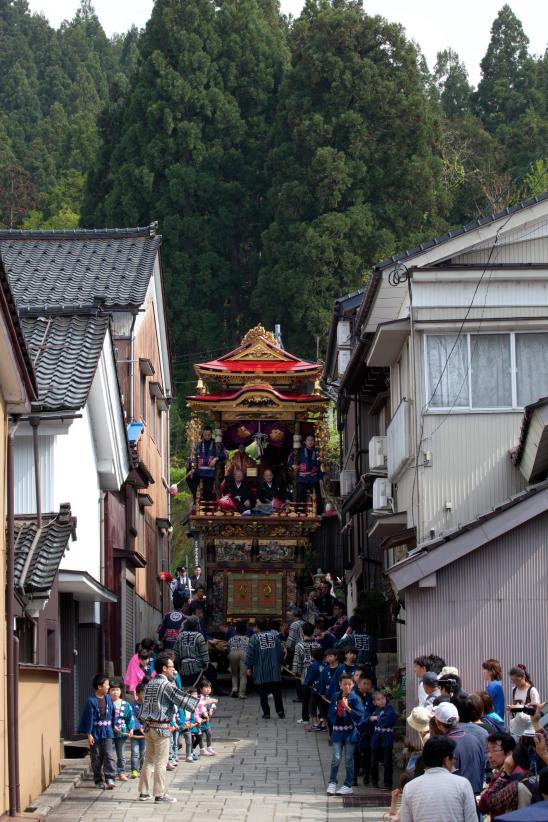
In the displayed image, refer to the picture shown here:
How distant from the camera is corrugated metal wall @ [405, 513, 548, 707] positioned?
17.4 meters

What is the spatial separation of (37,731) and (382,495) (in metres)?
9.19

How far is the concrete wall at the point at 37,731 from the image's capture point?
14.3 m

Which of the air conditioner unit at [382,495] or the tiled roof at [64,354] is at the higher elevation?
the tiled roof at [64,354]

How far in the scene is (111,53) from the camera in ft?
405

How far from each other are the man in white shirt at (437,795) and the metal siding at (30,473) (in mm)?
10471

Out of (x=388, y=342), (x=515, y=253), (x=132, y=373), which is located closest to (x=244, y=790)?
(x=388, y=342)

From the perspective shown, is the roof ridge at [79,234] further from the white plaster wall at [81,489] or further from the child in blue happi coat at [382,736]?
the child in blue happi coat at [382,736]

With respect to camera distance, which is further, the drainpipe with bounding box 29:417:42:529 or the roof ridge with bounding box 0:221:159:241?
the roof ridge with bounding box 0:221:159:241

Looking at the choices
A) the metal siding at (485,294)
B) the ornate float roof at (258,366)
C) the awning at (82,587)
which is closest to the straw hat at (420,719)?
the awning at (82,587)

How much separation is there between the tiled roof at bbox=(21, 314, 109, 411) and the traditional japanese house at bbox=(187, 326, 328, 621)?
1532 cm

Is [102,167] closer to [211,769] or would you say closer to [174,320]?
[174,320]

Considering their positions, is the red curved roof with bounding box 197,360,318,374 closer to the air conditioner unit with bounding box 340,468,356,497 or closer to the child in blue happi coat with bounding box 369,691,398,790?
the air conditioner unit with bounding box 340,468,356,497

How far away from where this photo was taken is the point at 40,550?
1625cm

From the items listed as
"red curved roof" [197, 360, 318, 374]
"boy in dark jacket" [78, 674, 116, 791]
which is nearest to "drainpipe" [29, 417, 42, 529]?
"boy in dark jacket" [78, 674, 116, 791]
